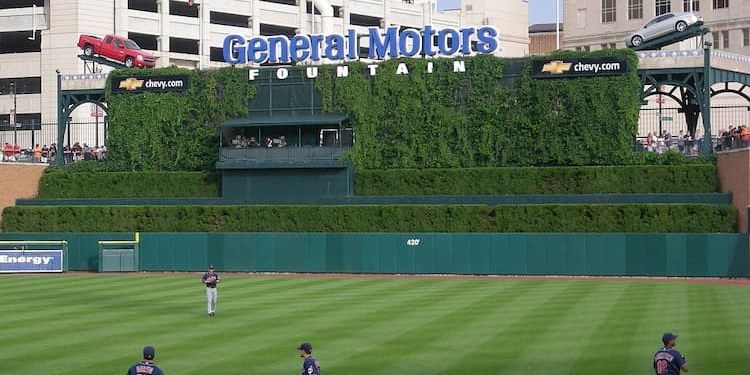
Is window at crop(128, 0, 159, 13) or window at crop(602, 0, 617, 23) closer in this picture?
window at crop(128, 0, 159, 13)

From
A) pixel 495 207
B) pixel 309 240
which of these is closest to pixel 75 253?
pixel 309 240

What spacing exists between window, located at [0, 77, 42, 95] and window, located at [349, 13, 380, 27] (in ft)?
109

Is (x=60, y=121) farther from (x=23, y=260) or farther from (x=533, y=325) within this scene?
(x=533, y=325)

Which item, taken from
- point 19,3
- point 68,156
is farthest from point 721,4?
point 19,3

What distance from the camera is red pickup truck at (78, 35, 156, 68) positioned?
81.8 m

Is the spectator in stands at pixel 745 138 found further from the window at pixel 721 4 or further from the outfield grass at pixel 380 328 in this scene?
the window at pixel 721 4

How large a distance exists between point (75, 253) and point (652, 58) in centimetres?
3550

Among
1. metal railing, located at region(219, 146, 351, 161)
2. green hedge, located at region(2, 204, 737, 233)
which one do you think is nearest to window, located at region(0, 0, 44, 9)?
green hedge, located at region(2, 204, 737, 233)

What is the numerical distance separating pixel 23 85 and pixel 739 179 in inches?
2603

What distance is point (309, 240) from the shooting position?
63031mm

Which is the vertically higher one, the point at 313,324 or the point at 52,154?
the point at 52,154

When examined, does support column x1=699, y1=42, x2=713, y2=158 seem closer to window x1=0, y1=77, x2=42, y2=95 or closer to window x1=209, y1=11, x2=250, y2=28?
window x1=209, y1=11, x2=250, y2=28

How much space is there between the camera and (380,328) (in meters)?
34.0

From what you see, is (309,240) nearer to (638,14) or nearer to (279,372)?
(279,372)
